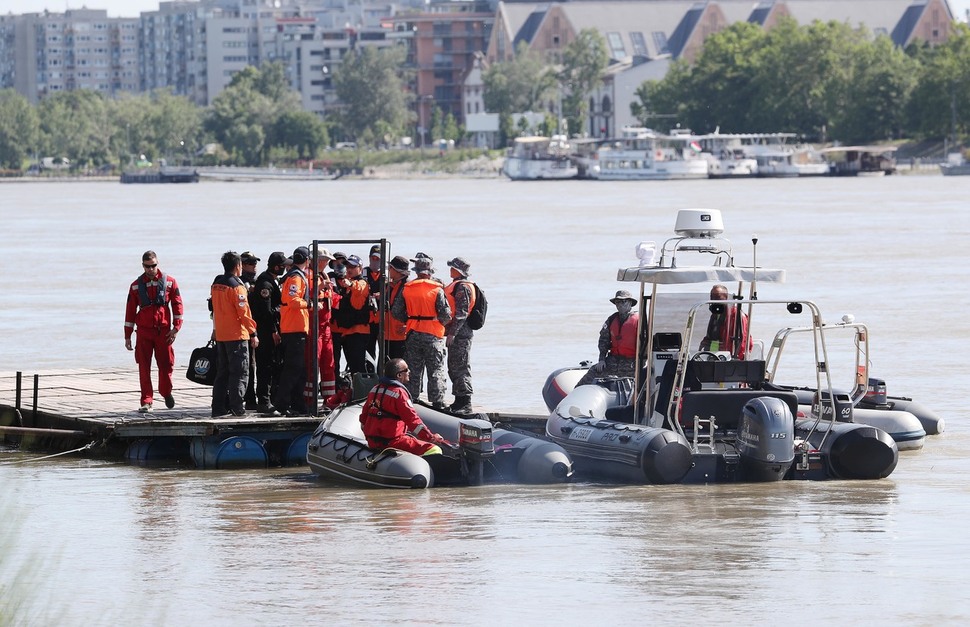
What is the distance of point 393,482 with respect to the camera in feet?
51.3

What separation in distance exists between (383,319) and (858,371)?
4.32 m

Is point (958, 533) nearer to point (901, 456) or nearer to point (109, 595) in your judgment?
point (901, 456)

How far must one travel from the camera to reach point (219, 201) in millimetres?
114188

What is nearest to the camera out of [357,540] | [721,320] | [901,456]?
[357,540]

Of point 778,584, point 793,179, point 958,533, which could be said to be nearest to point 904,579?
point 778,584

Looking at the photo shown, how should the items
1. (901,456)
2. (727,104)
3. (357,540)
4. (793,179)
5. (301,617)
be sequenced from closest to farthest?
(301,617)
(357,540)
(901,456)
(793,179)
(727,104)

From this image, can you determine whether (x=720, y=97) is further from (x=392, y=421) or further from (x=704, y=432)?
(x=392, y=421)

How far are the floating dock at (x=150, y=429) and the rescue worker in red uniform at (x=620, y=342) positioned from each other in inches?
106

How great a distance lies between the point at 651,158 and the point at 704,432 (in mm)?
131249

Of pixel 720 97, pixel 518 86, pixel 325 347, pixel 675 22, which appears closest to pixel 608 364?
pixel 325 347

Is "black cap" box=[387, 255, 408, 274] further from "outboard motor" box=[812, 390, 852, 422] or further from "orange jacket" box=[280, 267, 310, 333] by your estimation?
"outboard motor" box=[812, 390, 852, 422]

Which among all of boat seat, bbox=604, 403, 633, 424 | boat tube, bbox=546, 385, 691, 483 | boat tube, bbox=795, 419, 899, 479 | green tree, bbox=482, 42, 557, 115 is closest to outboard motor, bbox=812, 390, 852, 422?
boat tube, bbox=795, 419, 899, 479

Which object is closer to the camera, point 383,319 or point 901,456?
point 383,319

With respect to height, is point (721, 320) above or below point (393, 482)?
above
